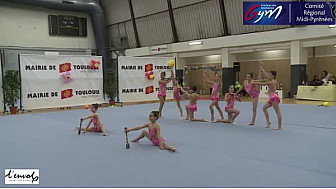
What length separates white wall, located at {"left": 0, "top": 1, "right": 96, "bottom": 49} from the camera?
22.2 metres

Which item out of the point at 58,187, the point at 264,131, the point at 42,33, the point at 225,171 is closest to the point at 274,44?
the point at 264,131

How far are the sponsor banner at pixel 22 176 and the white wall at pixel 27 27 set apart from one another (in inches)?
834

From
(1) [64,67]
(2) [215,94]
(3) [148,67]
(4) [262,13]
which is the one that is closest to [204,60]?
(4) [262,13]

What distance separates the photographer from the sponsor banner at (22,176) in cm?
389

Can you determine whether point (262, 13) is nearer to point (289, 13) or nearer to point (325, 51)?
point (289, 13)

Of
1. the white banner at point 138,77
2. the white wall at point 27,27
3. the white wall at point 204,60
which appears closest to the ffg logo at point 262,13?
the white wall at point 204,60

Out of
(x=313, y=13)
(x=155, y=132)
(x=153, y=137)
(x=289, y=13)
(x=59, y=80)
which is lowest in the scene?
(x=153, y=137)

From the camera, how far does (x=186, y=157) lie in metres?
4.95

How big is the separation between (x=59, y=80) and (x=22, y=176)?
29.0 ft

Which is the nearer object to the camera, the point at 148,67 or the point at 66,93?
the point at 66,93

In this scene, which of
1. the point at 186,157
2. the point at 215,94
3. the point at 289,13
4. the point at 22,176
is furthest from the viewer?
the point at 289,13

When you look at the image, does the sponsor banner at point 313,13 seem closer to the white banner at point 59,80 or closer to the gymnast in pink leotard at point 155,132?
the white banner at point 59,80

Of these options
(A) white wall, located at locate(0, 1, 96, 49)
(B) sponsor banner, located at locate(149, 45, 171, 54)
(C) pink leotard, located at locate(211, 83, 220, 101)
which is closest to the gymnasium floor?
(C) pink leotard, located at locate(211, 83, 220, 101)

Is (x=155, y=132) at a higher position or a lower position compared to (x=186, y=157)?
higher
